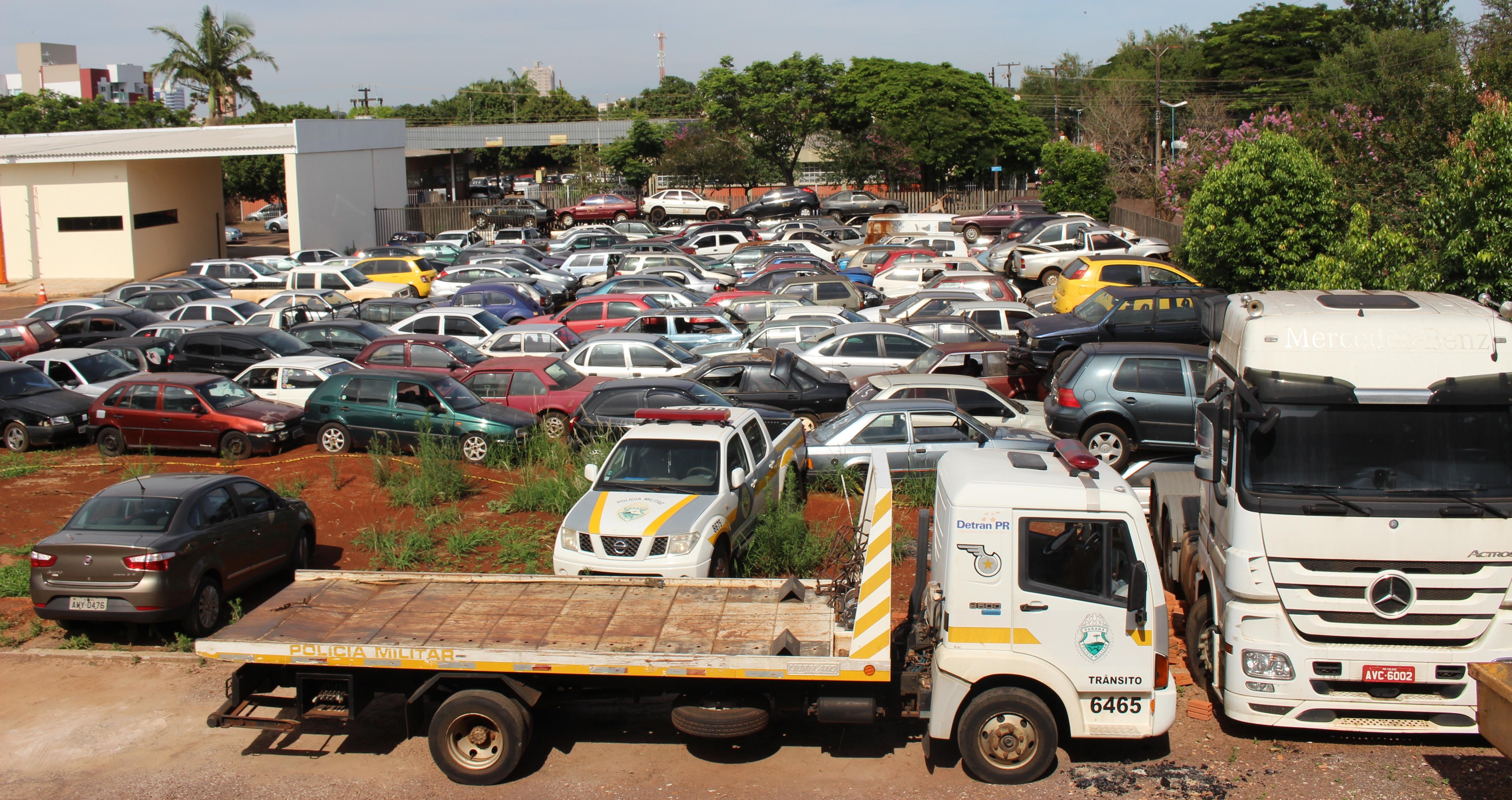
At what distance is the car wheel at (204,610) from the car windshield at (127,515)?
2.23 feet

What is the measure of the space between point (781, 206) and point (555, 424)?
33094 millimetres

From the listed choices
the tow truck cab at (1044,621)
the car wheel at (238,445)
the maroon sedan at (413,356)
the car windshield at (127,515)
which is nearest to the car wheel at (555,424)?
the maroon sedan at (413,356)

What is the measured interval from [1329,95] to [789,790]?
50091 mm

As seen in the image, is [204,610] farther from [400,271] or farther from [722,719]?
[400,271]

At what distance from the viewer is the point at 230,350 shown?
70.2 feet

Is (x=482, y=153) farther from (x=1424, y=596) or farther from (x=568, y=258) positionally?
(x=1424, y=596)

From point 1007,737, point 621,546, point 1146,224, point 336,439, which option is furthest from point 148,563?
point 1146,224

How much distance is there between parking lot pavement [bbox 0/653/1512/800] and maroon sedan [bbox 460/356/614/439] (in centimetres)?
877

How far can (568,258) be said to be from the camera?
34438 millimetres

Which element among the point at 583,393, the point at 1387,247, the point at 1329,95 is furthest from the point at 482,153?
the point at 1387,247

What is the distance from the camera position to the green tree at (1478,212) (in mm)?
13438

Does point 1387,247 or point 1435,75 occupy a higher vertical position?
point 1435,75

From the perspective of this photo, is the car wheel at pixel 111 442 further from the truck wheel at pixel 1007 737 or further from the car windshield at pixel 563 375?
the truck wheel at pixel 1007 737

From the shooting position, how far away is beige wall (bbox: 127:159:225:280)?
40.8m
